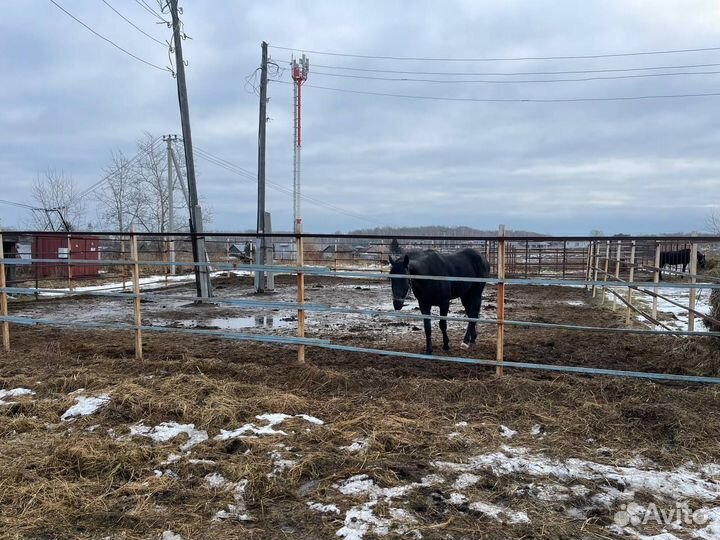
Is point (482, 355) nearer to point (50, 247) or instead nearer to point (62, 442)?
point (62, 442)

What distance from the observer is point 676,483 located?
2570mm

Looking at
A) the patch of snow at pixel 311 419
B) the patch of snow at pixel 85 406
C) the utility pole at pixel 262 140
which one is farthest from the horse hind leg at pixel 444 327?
the utility pole at pixel 262 140

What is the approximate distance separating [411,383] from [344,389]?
607 mm

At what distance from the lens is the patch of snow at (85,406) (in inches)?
141

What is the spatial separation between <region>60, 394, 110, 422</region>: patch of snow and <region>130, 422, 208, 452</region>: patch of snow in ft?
1.77

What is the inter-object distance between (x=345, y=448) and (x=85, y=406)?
7.21ft

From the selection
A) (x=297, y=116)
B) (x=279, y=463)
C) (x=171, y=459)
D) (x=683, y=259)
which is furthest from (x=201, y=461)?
(x=683, y=259)

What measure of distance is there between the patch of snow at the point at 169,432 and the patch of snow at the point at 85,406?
540mm

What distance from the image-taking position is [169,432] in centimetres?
325

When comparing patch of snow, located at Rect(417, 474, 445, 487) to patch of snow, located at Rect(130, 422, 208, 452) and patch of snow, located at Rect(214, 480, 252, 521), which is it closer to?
patch of snow, located at Rect(214, 480, 252, 521)

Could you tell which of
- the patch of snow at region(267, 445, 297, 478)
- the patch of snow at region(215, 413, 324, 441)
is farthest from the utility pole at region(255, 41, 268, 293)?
the patch of snow at region(267, 445, 297, 478)

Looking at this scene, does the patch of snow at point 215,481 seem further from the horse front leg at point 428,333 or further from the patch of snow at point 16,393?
the horse front leg at point 428,333

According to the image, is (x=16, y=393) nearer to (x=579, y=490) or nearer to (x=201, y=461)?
(x=201, y=461)

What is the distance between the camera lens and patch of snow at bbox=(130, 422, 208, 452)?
315cm
